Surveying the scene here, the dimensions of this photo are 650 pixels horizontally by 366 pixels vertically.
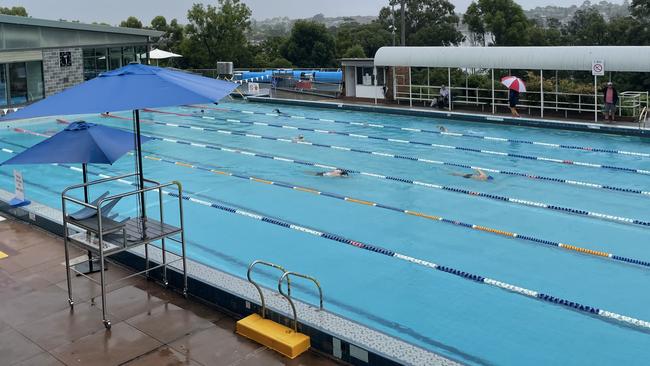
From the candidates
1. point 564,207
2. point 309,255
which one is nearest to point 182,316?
point 309,255

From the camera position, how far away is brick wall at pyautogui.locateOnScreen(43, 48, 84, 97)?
1010 inches

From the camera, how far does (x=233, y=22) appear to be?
37938 millimetres

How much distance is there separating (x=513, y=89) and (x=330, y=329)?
15.5m

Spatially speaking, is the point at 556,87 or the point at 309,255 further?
the point at 556,87

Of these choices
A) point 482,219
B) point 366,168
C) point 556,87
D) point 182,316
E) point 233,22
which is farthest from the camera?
point 233,22

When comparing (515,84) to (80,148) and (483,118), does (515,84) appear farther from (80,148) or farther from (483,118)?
(80,148)

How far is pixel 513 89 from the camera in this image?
770 inches

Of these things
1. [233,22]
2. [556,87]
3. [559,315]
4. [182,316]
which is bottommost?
[559,315]

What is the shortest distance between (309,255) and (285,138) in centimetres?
984

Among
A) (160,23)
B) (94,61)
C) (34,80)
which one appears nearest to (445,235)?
(34,80)

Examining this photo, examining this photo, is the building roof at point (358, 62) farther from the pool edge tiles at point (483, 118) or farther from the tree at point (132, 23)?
the tree at point (132, 23)

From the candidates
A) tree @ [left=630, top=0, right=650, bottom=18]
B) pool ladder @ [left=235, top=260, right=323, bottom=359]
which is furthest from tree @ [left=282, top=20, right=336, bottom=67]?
pool ladder @ [left=235, top=260, right=323, bottom=359]

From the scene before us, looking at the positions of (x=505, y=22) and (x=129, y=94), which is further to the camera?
(x=505, y=22)

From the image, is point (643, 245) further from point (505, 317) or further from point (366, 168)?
point (366, 168)
